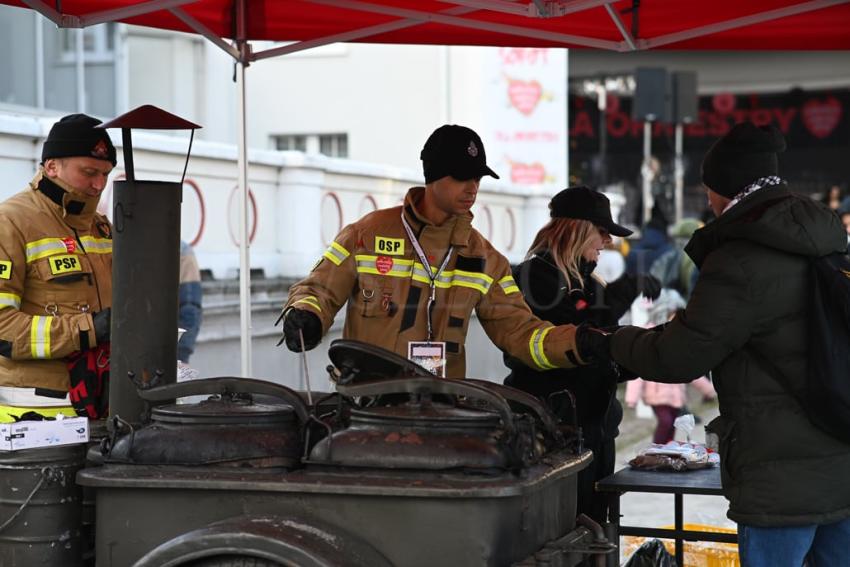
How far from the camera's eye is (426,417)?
10.2 feet

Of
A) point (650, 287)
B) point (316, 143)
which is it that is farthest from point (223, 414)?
point (316, 143)

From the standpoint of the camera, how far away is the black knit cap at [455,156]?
13.4 ft

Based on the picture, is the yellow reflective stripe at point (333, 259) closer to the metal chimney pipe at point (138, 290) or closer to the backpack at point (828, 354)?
the metal chimney pipe at point (138, 290)

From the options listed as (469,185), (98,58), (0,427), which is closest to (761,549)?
(469,185)

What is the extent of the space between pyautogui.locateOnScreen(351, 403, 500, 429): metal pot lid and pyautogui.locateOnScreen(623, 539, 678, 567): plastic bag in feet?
4.33

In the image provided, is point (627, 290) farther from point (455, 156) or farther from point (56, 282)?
point (56, 282)

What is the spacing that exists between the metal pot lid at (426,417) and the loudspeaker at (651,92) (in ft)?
38.5

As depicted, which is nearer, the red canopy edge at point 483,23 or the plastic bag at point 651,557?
the plastic bag at point 651,557

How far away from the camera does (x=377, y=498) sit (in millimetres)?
2930

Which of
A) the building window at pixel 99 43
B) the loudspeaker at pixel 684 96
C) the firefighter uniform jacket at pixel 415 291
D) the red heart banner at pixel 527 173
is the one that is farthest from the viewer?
the building window at pixel 99 43

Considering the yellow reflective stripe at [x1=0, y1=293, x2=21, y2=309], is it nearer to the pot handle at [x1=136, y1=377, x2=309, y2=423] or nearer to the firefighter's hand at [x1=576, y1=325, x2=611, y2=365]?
the pot handle at [x1=136, y1=377, x2=309, y2=423]

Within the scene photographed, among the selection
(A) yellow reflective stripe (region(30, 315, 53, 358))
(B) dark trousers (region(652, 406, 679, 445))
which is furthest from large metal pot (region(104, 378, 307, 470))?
(B) dark trousers (region(652, 406, 679, 445))

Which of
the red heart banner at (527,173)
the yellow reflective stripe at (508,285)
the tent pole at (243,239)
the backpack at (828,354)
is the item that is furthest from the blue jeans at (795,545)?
the red heart banner at (527,173)

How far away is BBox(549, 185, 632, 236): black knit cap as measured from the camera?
465cm
